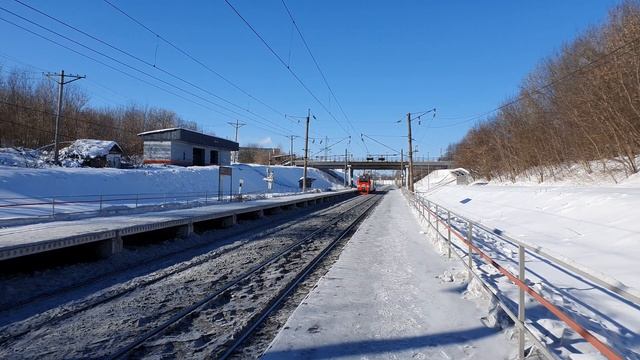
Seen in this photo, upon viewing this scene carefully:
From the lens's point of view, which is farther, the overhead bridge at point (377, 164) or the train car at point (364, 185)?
the overhead bridge at point (377, 164)

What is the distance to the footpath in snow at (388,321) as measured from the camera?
16.9 feet

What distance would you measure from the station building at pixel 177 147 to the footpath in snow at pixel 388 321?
54660mm

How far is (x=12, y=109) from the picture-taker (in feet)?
200

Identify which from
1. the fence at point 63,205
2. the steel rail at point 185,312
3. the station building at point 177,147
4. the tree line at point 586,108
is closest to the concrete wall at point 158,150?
the station building at point 177,147

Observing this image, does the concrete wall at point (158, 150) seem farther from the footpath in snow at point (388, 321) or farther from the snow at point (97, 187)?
the footpath in snow at point (388, 321)

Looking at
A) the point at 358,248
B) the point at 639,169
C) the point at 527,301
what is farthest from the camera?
the point at 639,169

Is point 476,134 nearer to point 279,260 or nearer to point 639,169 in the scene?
point 639,169

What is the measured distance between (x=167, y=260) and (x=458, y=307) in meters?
8.42

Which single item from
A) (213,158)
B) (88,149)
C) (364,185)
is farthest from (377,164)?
(88,149)

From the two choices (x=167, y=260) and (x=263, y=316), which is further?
(x=167, y=260)

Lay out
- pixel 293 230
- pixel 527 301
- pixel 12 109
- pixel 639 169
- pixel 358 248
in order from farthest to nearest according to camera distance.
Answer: pixel 12 109
pixel 639 169
pixel 293 230
pixel 358 248
pixel 527 301

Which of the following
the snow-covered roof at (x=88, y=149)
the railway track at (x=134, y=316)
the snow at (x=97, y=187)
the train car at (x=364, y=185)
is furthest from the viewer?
the train car at (x=364, y=185)

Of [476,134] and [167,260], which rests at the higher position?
[476,134]

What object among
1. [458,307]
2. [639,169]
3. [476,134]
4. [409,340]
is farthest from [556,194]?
[476,134]
